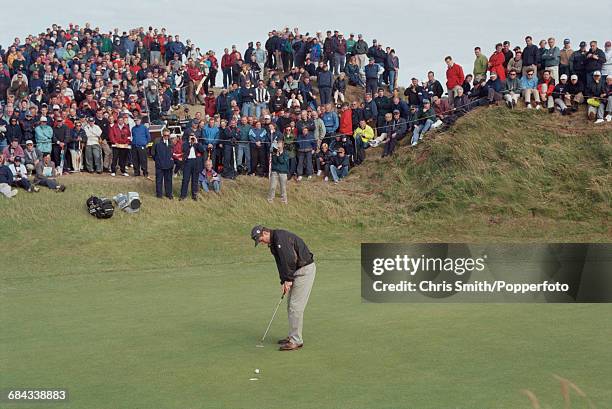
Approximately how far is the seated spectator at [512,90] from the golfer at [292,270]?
1857cm

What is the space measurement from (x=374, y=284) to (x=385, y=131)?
1300 centimetres

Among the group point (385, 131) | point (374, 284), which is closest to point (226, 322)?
point (374, 284)

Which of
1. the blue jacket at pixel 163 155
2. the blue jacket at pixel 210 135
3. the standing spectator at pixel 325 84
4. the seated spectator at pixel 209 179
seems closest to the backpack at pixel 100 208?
the blue jacket at pixel 163 155

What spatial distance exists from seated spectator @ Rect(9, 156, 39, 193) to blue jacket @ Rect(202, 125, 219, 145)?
229 inches

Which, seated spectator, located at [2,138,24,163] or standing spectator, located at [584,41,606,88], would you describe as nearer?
seated spectator, located at [2,138,24,163]

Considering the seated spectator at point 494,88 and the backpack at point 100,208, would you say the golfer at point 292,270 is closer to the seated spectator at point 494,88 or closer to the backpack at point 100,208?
the backpack at point 100,208

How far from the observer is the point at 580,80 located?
30250 millimetres

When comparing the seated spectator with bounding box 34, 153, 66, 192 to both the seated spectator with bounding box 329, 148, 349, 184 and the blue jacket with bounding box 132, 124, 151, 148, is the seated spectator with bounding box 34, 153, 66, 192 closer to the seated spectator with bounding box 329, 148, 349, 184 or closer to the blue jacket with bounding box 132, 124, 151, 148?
the blue jacket with bounding box 132, 124, 151, 148

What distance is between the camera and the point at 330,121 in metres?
32.1

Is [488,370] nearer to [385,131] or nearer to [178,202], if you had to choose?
[178,202]

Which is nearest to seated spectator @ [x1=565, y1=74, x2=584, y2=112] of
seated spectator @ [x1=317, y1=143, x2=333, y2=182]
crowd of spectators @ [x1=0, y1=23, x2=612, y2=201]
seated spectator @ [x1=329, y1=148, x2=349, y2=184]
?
crowd of spectators @ [x1=0, y1=23, x2=612, y2=201]

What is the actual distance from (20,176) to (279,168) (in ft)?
26.5

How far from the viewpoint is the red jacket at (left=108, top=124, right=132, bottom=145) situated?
31.0 metres

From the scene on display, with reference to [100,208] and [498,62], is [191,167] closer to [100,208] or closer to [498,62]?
[100,208]
